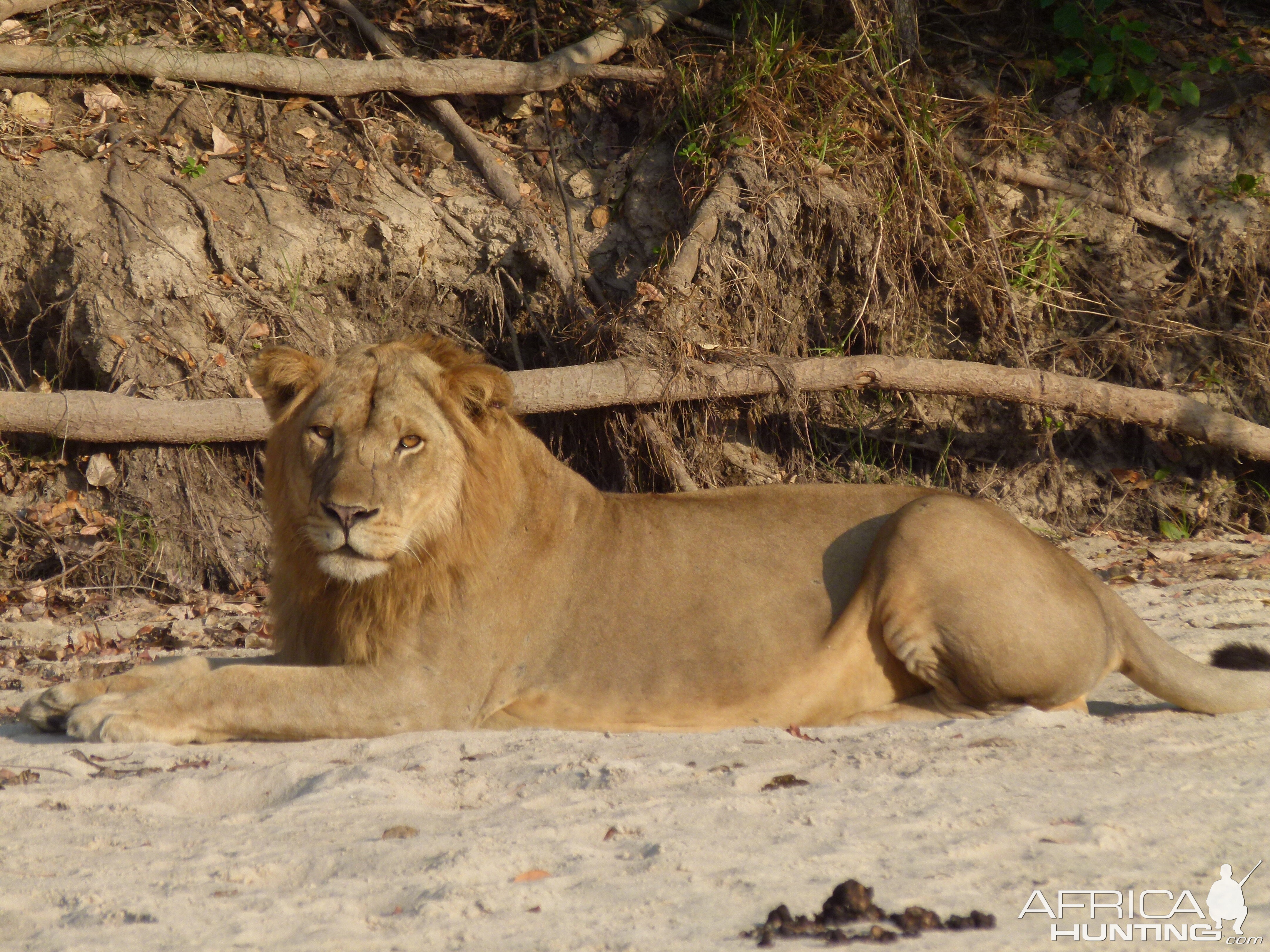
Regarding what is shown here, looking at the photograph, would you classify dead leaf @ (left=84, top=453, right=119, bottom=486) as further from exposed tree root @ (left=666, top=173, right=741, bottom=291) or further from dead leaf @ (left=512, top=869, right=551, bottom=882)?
dead leaf @ (left=512, top=869, right=551, bottom=882)

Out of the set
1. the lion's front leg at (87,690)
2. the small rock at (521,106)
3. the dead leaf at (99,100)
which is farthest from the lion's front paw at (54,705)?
the small rock at (521,106)

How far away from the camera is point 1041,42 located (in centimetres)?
945

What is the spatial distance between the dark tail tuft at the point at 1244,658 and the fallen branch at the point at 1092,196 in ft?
16.4

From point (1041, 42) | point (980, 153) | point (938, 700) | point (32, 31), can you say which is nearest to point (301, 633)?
point (938, 700)

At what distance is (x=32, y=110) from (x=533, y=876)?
23.3ft

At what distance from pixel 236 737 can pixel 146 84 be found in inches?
229

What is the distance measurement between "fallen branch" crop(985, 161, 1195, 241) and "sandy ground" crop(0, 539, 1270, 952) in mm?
5469

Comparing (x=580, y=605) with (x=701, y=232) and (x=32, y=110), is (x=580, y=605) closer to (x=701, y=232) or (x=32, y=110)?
(x=701, y=232)

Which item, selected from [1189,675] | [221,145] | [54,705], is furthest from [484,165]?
[1189,675]

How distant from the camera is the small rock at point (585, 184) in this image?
29.2 feet

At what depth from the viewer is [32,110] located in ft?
26.0

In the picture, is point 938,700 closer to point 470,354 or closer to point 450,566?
point 450,566

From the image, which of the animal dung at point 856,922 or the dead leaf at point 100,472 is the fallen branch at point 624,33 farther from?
Result: the animal dung at point 856,922

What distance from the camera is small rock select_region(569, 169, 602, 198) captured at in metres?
8.91
